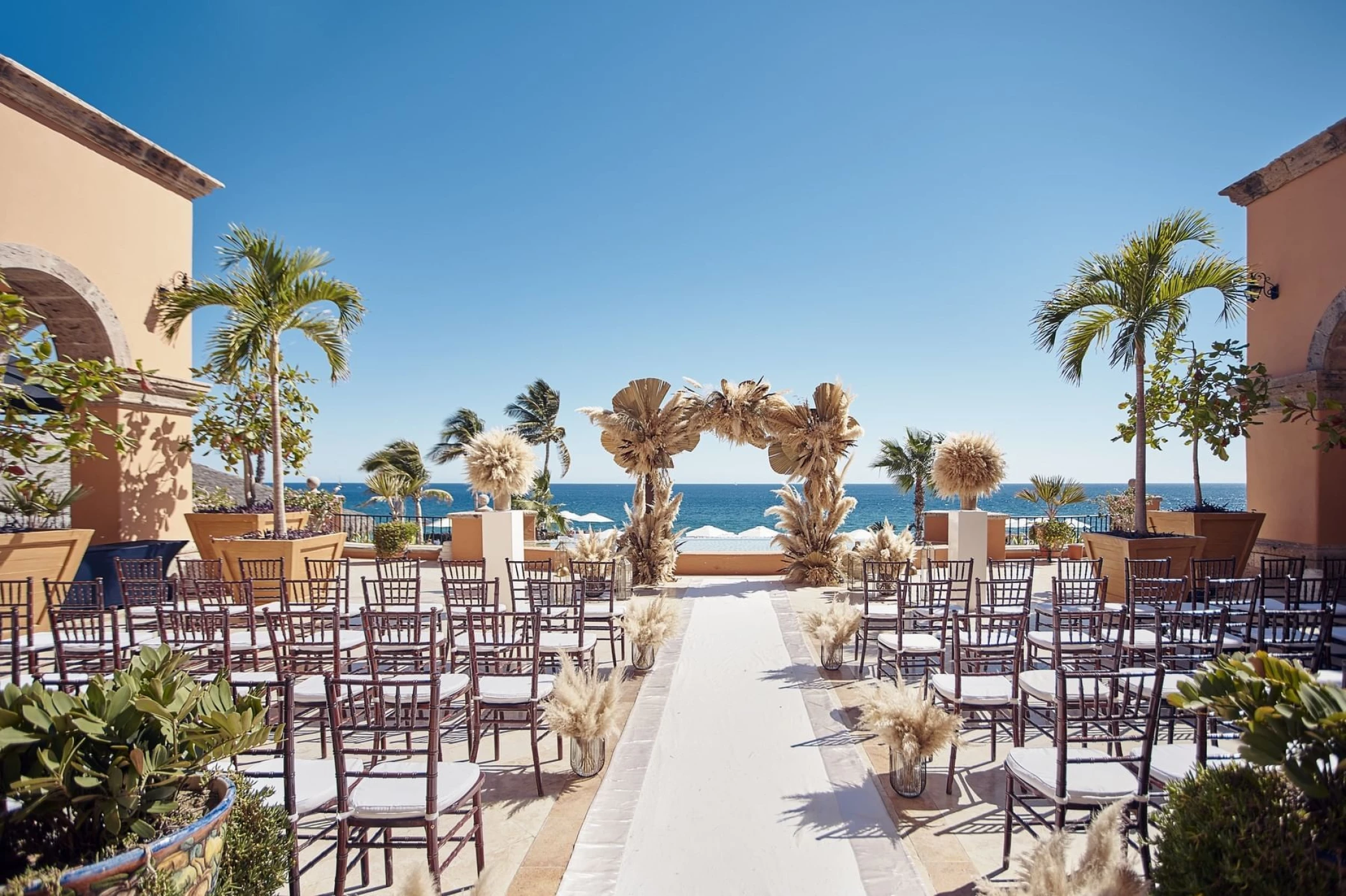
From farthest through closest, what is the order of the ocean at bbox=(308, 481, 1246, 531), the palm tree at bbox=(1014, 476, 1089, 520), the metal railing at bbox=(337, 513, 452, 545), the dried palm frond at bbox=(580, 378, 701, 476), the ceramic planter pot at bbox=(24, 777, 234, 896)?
the ocean at bbox=(308, 481, 1246, 531)
the palm tree at bbox=(1014, 476, 1089, 520)
the metal railing at bbox=(337, 513, 452, 545)
the dried palm frond at bbox=(580, 378, 701, 476)
the ceramic planter pot at bbox=(24, 777, 234, 896)

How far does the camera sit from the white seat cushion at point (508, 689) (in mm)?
3908

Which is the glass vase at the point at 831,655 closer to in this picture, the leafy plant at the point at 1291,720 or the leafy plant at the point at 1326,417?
the leafy plant at the point at 1291,720

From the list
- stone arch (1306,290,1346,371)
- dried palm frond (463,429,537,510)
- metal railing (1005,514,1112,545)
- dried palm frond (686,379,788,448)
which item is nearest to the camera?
stone arch (1306,290,1346,371)

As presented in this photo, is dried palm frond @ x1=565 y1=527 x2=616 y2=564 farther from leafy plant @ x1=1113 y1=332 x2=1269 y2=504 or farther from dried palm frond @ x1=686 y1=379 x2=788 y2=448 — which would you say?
leafy plant @ x1=1113 y1=332 x2=1269 y2=504

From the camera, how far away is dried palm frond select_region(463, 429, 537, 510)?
9609mm

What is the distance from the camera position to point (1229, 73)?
29.0ft

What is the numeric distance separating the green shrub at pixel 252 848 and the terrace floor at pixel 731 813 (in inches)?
13.4

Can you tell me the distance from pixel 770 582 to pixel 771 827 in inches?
314

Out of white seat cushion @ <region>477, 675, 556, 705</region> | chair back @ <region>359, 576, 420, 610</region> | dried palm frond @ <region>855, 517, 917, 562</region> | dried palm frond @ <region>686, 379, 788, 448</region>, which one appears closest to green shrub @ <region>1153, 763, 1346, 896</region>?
white seat cushion @ <region>477, 675, 556, 705</region>

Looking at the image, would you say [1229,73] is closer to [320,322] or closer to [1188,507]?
[1188,507]

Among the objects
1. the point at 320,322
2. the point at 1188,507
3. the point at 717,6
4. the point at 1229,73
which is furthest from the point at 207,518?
the point at 1229,73

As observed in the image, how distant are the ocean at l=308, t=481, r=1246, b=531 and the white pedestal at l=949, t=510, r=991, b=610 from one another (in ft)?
101

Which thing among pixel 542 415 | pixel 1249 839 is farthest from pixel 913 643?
pixel 542 415

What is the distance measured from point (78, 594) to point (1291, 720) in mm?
7747
